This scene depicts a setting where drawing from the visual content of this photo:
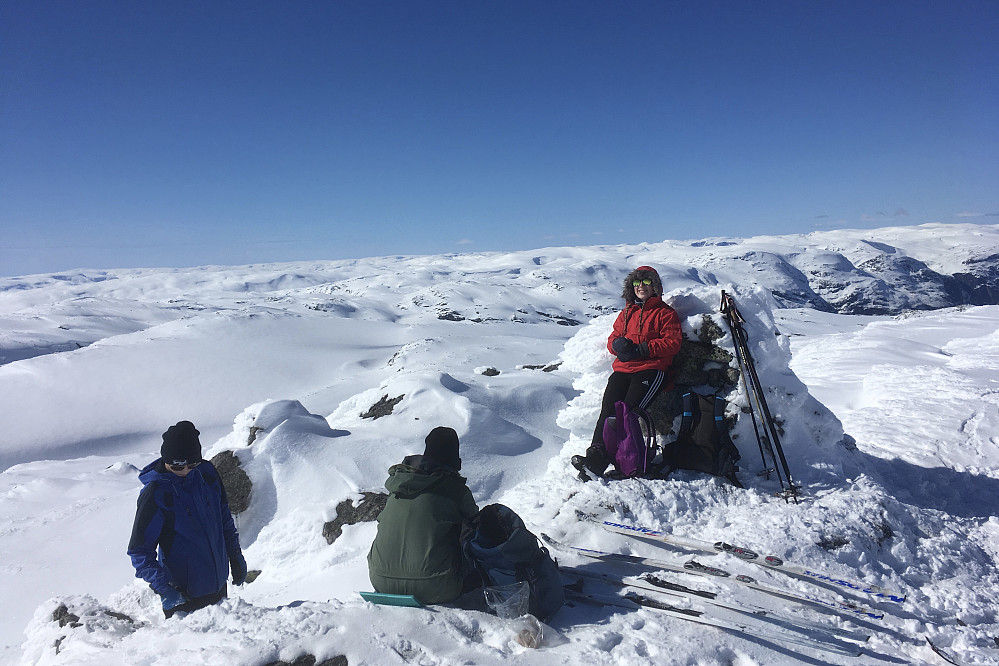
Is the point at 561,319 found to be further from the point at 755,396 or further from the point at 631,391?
the point at 631,391

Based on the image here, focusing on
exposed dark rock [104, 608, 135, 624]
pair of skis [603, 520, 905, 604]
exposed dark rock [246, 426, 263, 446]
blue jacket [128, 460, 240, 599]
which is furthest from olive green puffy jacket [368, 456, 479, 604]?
exposed dark rock [246, 426, 263, 446]

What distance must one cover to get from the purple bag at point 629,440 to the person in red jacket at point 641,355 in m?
0.10

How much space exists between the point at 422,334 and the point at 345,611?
110 feet

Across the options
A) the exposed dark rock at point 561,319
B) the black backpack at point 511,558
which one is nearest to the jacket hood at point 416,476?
the black backpack at point 511,558

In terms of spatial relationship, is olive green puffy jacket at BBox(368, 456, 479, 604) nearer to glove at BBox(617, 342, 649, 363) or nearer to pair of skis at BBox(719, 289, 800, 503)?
glove at BBox(617, 342, 649, 363)

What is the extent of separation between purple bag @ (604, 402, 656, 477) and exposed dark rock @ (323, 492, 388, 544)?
2943 millimetres

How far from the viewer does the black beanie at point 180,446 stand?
139 inches

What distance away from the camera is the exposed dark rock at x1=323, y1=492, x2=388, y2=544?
251 inches

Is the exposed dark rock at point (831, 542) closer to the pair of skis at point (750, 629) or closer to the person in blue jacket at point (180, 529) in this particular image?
the pair of skis at point (750, 629)

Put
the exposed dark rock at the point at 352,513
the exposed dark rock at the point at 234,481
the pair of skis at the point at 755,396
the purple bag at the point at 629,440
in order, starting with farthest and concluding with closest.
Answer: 1. the exposed dark rock at the point at 234,481
2. the exposed dark rock at the point at 352,513
3. the pair of skis at the point at 755,396
4. the purple bag at the point at 629,440

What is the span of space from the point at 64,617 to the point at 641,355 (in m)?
5.56

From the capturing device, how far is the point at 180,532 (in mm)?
3684

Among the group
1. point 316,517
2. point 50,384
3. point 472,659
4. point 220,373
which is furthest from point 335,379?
point 472,659

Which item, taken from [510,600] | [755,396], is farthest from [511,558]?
[755,396]
